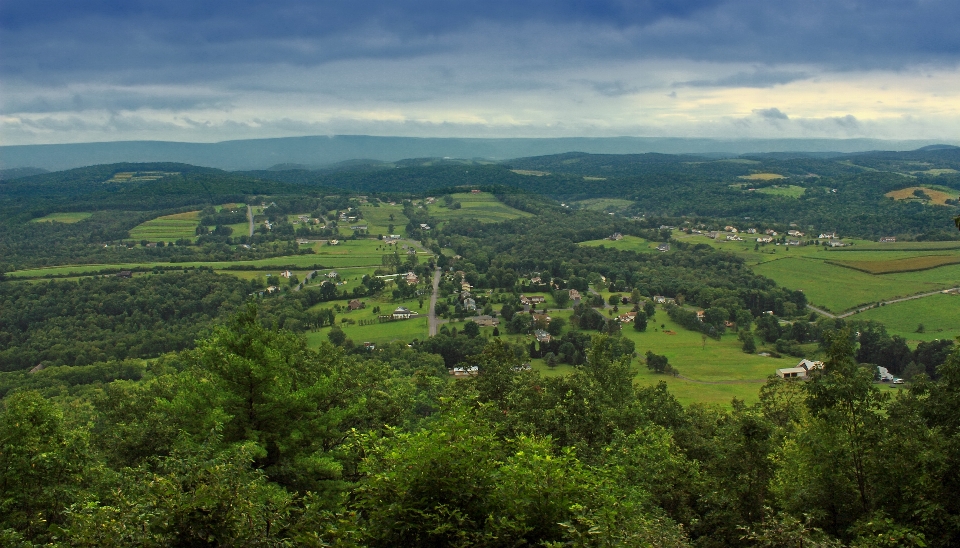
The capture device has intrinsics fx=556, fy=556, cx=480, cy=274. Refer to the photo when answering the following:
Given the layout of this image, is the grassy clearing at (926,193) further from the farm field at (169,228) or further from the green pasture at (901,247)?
the farm field at (169,228)

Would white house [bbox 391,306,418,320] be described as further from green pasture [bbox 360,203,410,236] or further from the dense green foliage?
green pasture [bbox 360,203,410,236]

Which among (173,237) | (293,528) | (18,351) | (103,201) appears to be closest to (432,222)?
(173,237)

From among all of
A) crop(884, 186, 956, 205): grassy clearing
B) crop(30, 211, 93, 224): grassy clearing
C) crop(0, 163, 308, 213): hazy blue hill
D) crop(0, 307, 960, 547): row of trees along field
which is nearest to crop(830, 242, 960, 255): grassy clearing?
crop(884, 186, 956, 205): grassy clearing

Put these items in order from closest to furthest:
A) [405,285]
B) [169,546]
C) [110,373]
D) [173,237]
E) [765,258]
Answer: [169,546]
[110,373]
[405,285]
[765,258]
[173,237]

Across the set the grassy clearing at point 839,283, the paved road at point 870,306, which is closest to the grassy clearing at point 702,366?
the paved road at point 870,306

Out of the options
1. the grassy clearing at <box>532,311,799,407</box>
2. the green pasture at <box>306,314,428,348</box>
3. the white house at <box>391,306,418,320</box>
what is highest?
the white house at <box>391,306,418,320</box>

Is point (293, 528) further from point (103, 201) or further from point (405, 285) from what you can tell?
point (103, 201)
